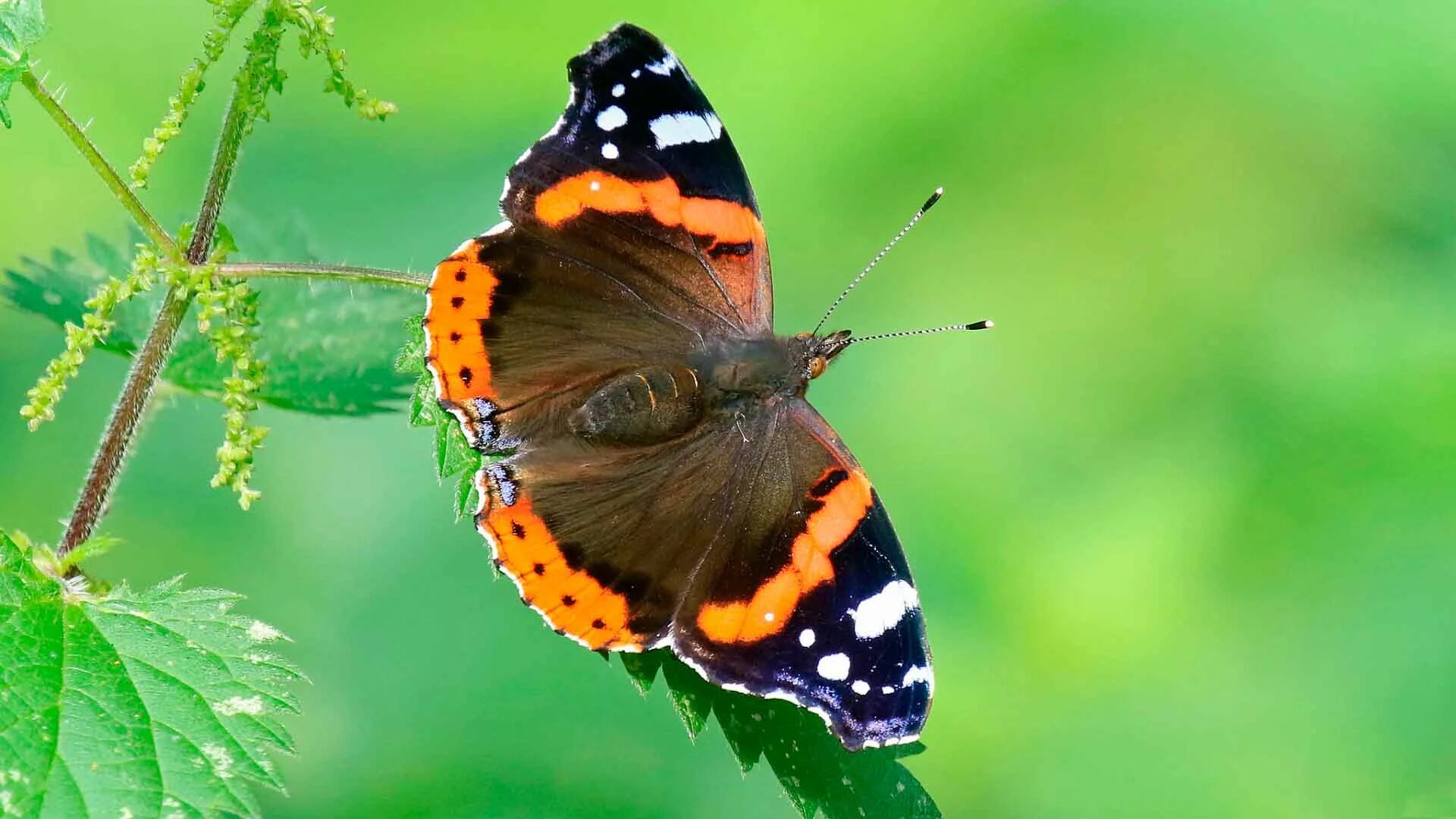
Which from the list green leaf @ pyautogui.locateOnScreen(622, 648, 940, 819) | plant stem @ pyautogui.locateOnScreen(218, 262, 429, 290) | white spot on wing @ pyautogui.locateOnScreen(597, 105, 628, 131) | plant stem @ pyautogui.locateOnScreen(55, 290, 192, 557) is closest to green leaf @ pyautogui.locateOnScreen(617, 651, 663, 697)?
green leaf @ pyautogui.locateOnScreen(622, 648, 940, 819)

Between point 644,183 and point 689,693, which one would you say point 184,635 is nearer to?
point 689,693

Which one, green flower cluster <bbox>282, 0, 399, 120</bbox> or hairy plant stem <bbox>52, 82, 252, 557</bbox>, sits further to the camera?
hairy plant stem <bbox>52, 82, 252, 557</bbox>

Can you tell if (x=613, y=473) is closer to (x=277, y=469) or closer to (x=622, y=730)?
(x=622, y=730)

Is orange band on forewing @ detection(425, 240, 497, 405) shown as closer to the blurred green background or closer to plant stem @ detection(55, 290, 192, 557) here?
plant stem @ detection(55, 290, 192, 557)

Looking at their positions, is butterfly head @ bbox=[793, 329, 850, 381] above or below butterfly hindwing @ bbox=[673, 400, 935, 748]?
above

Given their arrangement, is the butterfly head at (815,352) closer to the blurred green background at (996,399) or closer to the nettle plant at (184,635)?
the nettle plant at (184,635)

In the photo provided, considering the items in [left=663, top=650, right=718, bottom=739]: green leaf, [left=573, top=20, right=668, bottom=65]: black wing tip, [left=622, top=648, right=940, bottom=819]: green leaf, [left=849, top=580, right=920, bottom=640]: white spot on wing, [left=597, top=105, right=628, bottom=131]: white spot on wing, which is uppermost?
[left=573, top=20, right=668, bottom=65]: black wing tip

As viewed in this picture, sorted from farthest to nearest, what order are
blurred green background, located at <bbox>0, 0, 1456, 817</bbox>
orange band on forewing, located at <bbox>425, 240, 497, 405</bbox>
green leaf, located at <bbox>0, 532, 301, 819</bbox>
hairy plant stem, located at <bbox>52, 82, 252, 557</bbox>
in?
blurred green background, located at <bbox>0, 0, 1456, 817</bbox> < orange band on forewing, located at <bbox>425, 240, 497, 405</bbox> < hairy plant stem, located at <bbox>52, 82, 252, 557</bbox> < green leaf, located at <bbox>0, 532, 301, 819</bbox>
